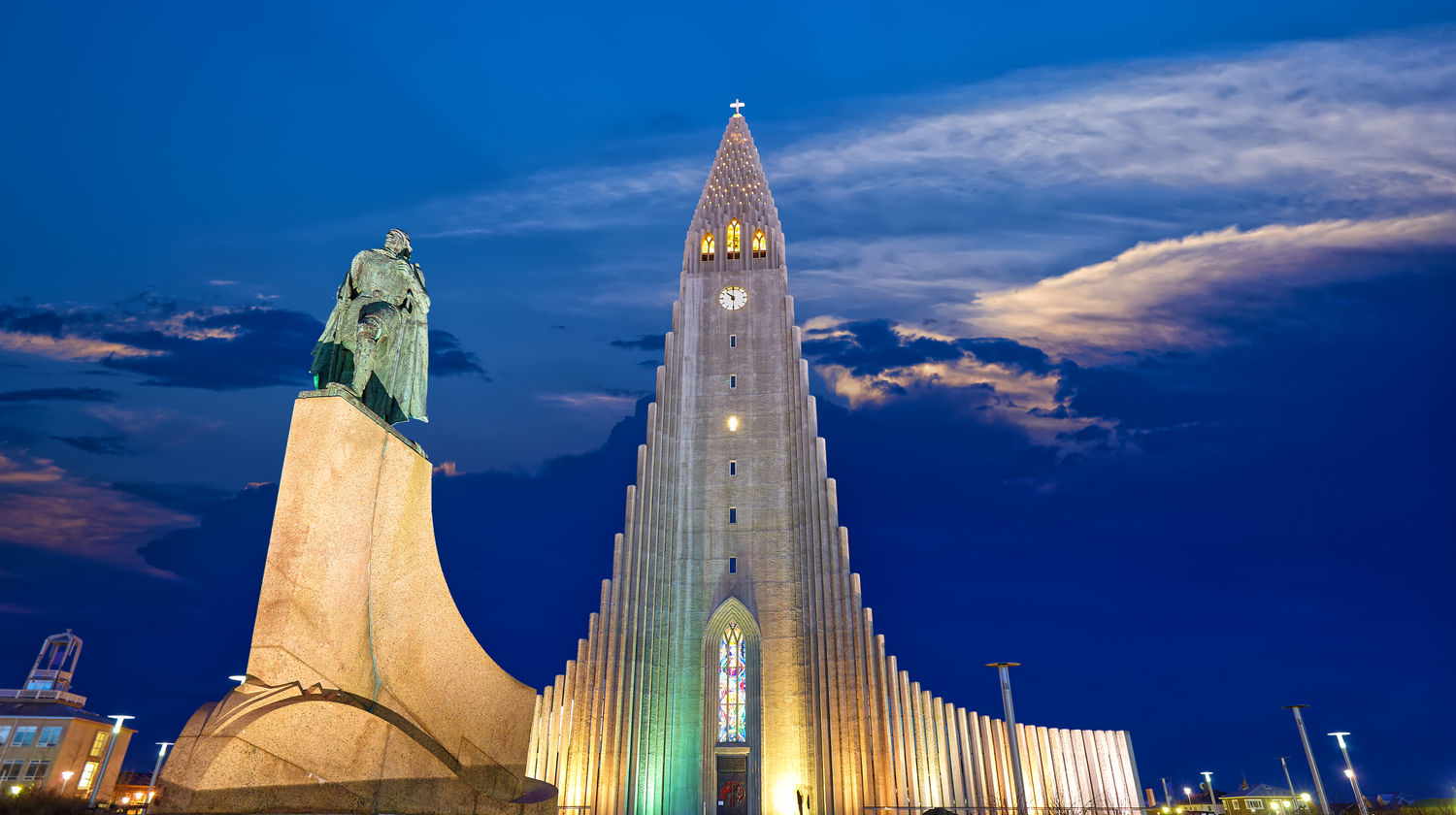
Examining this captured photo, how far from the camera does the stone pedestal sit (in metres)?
6.42

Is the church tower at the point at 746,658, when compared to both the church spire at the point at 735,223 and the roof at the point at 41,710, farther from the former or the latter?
the roof at the point at 41,710

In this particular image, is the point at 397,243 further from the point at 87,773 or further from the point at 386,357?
the point at 87,773

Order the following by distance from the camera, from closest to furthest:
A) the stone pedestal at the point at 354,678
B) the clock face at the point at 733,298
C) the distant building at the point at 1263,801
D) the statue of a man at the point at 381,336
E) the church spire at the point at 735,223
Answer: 1. the stone pedestal at the point at 354,678
2. the statue of a man at the point at 381,336
3. the clock face at the point at 733,298
4. the church spire at the point at 735,223
5. the distant building at the point at 1263,801

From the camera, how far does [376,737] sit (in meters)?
7.04

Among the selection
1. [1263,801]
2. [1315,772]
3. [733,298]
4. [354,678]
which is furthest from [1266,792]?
[354,678]

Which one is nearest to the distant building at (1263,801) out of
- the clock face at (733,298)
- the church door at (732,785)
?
the church door at (732,785)

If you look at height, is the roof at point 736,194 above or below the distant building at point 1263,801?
above

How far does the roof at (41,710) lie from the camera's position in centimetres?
2694

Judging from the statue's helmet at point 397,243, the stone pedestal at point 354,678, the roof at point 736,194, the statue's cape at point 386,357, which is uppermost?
the roof at point 736,194

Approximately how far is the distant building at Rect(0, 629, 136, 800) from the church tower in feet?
50.4

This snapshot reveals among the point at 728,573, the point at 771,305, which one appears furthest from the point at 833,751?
the point at 771,305

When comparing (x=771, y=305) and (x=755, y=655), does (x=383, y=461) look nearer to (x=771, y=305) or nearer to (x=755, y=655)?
(x=755, y=655)

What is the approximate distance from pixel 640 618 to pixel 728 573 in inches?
132

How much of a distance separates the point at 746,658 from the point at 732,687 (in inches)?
39.3
